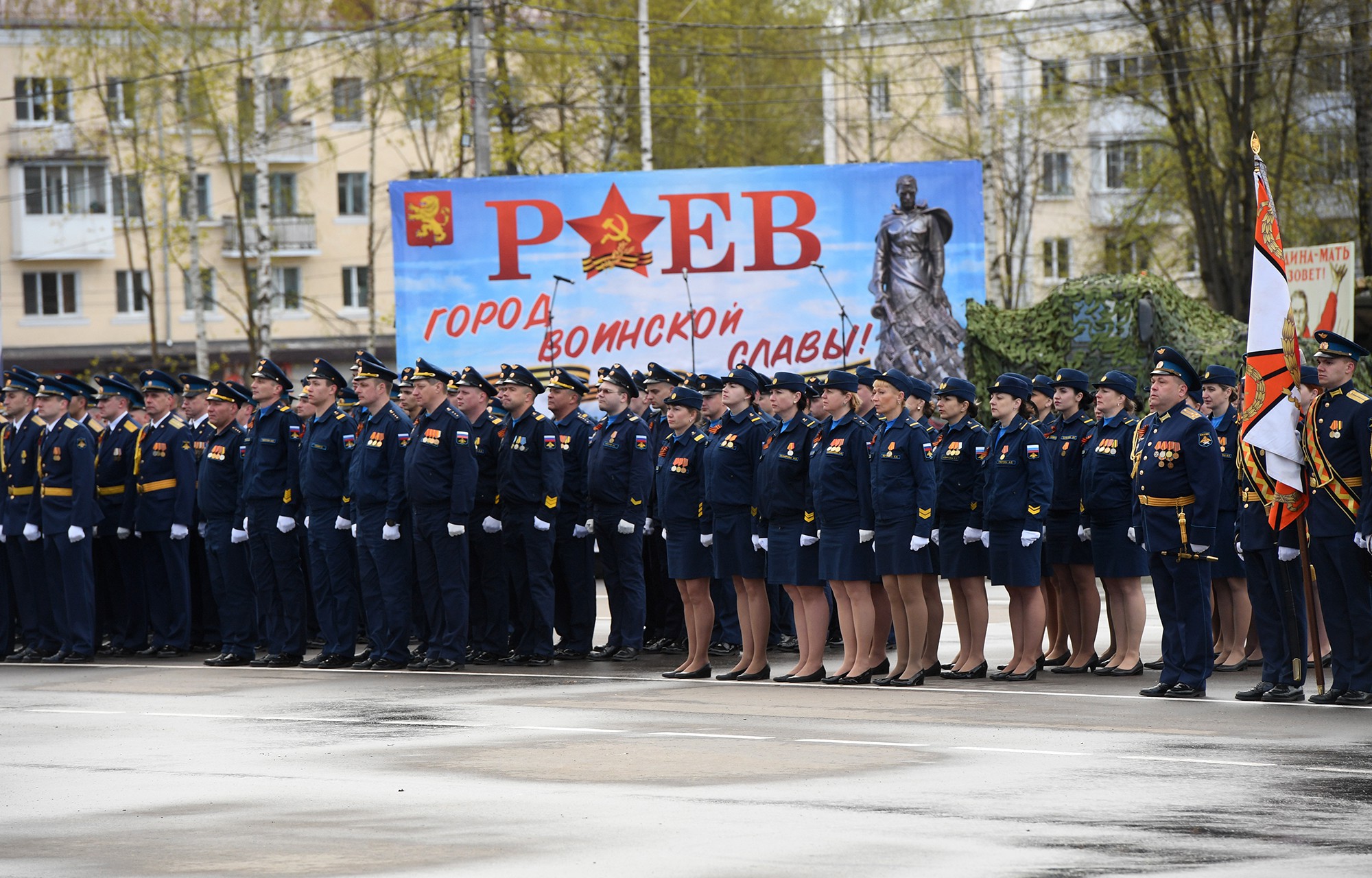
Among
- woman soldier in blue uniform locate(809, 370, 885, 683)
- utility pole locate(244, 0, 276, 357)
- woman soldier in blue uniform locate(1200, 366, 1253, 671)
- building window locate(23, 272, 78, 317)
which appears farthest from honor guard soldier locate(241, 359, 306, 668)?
building window locate(23, 272, 78, 317)

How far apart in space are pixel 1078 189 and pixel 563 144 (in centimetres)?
2101

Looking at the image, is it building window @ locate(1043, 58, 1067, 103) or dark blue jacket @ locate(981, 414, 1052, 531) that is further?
building window @ locate(1043, 58, 1067, 103)

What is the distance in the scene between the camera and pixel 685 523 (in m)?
13.8

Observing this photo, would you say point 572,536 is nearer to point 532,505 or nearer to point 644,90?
point 532,505

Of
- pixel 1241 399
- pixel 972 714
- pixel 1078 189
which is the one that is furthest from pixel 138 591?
pixel 1078 189

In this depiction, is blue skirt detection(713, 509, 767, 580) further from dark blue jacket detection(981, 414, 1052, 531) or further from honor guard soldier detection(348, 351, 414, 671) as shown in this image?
honor guard soldier detection(348, 351, 414, 671)

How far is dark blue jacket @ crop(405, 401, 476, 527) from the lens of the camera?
14.3 metres

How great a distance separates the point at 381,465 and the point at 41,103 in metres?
34.9

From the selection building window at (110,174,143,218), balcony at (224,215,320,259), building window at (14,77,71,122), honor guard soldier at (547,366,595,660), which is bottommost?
honor guard soldier at (547,366,595,660)

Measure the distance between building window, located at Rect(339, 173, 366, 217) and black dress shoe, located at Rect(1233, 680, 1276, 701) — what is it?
1784 inches

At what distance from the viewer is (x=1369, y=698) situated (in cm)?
1120

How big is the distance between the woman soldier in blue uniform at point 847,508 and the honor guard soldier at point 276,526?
4.69 m

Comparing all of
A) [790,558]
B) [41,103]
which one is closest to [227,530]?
[790,558]

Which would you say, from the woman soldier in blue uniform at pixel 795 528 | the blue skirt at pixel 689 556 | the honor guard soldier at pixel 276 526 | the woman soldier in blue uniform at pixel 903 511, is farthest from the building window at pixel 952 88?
the woman soldier in blue uniform at pixel 903 511
